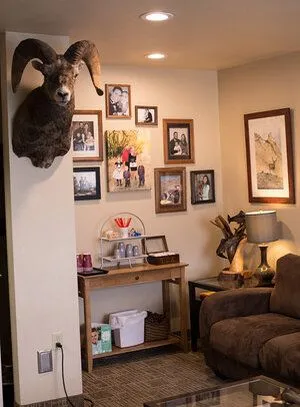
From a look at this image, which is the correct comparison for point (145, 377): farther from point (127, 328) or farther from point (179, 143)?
point (179, 143)

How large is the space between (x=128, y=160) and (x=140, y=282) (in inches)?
41.5

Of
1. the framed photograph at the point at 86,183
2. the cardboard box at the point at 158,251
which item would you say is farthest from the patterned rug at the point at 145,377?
the framed photograph at the point at 86,183

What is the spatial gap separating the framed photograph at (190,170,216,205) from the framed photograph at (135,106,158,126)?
1.99 feet

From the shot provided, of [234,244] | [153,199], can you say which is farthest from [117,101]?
[234,244]

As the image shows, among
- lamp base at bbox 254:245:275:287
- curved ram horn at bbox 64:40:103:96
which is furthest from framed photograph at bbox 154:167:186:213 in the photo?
curved ram horn at bbox 64:40:103:96

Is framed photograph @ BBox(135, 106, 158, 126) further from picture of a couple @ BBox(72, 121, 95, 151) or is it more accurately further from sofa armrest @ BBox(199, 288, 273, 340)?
sofa armrest @ BBox(199, 288, 273, 340)

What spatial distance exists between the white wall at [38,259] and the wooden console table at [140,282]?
0.69 metres

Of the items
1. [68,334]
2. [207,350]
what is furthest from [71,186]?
[207,350]

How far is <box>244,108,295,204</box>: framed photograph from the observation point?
506cm

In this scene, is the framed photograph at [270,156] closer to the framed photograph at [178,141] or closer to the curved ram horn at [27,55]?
the framed photograph at [178,141]

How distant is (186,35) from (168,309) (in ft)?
8.07

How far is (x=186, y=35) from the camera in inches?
165

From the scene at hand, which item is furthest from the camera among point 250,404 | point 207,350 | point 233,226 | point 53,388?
point 233,226

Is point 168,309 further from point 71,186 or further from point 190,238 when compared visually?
point 71,186
